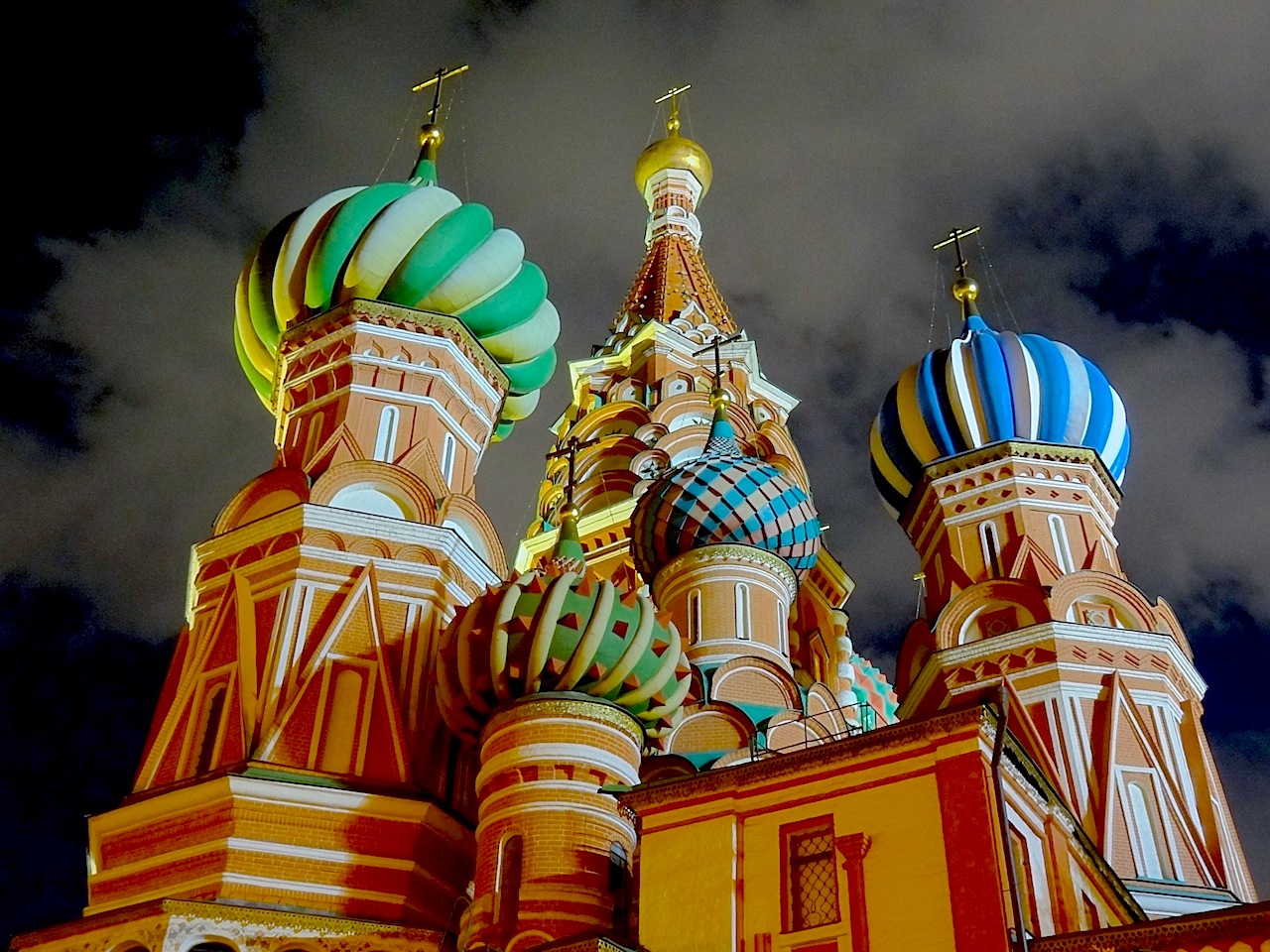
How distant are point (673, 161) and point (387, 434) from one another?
572 inches

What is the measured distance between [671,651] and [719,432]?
279 inches

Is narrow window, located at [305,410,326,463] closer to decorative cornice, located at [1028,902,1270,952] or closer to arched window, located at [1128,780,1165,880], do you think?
arched window, located at [1128,780,1165,880]

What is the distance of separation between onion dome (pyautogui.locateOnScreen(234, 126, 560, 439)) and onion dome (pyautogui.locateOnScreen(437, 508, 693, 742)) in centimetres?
494

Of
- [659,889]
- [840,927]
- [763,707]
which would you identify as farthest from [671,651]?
[840,927]

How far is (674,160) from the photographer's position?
1176 inches

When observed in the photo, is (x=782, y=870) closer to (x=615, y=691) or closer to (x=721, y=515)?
(x=615, y=691)

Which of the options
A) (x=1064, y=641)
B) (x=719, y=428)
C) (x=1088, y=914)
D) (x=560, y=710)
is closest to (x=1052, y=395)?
(x=1064, y=641)

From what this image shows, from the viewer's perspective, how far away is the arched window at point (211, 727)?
14070mm

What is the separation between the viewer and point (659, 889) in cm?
997

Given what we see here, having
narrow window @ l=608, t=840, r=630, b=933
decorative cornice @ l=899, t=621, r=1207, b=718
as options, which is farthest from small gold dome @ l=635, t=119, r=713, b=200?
narrow window @ l=608, t=840, r=630, b=933

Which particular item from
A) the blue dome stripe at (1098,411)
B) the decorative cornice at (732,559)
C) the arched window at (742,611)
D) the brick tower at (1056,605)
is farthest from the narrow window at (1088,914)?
the blue dome stripe at (1098,411)

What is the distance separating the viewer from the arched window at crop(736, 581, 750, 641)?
1764 cm

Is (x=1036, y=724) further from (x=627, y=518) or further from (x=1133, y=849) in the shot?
(x=627, y=518)

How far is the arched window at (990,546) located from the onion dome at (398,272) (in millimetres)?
5670
